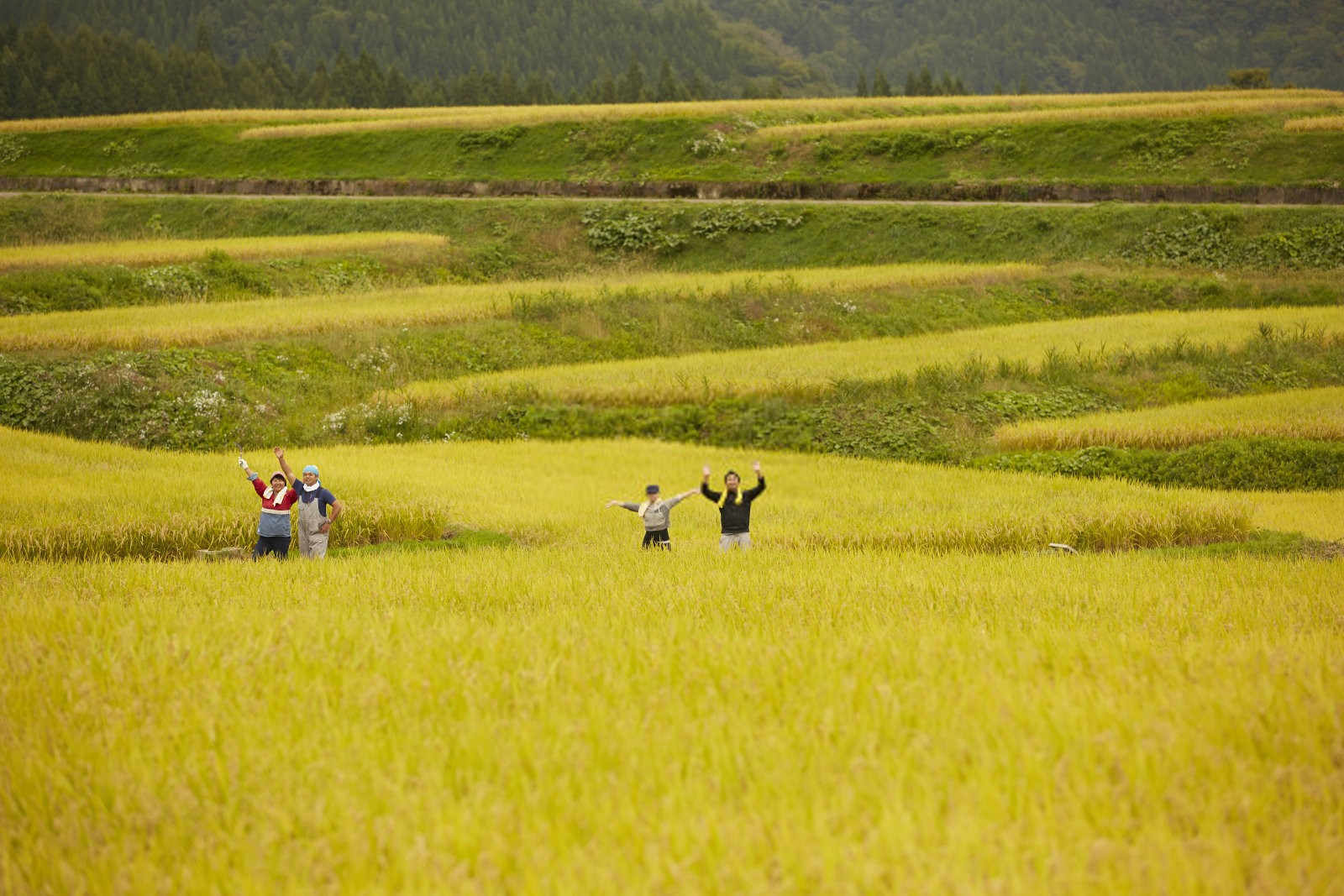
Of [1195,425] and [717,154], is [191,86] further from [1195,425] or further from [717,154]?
[1195,425]

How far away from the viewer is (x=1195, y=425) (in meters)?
23.7

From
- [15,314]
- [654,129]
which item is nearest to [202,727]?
[15,314]

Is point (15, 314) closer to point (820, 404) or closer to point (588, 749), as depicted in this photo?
point (820, 404)

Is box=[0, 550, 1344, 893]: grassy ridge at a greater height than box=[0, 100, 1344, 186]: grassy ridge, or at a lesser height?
lesser

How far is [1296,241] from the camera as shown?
38875mm

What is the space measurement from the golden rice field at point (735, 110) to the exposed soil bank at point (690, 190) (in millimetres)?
8367

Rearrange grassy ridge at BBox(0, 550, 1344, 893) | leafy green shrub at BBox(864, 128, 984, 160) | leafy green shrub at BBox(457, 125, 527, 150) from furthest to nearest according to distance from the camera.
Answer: leafy green shrub at BBox(457, 125, 527, 150) < leafy green shrub at BBox(864, 128, 984, 160) < grassy ridge at BBox(0, 550, 1344, 893)

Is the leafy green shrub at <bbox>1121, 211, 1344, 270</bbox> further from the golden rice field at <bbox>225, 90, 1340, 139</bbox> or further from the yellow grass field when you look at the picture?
the golden rice field at <bbox>225, 90, 1340, 139</bbox>

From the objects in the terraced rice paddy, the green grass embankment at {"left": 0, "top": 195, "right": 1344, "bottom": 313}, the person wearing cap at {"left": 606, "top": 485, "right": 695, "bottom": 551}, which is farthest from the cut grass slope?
the person wearing cap at {"left": 606, "top": 485, "right": 695, "bottom": 551}

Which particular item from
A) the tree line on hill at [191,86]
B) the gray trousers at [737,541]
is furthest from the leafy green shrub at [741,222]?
the tree line on hill at [191,86]

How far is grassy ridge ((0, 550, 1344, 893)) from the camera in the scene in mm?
4547

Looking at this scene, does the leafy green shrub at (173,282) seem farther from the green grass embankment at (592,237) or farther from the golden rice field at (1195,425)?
the golden rice field at (1195,425)

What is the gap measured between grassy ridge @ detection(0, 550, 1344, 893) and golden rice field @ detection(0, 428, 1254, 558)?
7118 mm

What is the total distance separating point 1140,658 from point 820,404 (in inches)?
799
